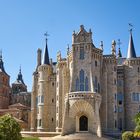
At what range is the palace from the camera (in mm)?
62469

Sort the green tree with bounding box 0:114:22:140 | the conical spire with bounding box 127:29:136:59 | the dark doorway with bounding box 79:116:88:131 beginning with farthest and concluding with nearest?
the conical spire with bounding box 127:29:136:59
the dark doorway with bounding box 79:116:88:131
the green tree with bounding box 0:114:22:140

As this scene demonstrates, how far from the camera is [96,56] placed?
67750 mm

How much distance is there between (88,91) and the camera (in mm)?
63562

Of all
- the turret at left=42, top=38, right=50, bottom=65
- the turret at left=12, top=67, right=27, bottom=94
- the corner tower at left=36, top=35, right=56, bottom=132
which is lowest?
the corner tower at left=36, top=35, right=56, bottom=132

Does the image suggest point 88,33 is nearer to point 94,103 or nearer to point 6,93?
point 94,103

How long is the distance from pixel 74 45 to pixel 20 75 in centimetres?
5251

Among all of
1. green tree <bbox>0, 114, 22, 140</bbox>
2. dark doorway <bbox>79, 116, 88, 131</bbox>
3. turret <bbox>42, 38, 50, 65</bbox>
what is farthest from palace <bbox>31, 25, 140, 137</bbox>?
green tree <bbox>0, 114, 22, 140</bbox>

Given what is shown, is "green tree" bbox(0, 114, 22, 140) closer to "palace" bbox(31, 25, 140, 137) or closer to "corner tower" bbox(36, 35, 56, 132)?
"palace" bbox(31, 25, 140, 137)

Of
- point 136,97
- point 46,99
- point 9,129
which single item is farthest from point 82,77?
point 9,129

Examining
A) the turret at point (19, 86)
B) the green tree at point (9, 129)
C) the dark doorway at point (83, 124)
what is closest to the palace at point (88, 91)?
the dark doorway at point (83, 124)

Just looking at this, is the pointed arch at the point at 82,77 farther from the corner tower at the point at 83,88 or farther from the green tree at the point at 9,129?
the green tree at the point at 9,129

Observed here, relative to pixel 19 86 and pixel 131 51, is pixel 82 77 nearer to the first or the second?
pixel 131 51

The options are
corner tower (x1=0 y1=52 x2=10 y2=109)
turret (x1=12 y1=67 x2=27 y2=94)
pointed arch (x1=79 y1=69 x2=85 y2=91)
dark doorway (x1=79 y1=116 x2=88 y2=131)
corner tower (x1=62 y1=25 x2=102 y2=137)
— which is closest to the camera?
corner tower (x1=62 y1=25 x2=102 y2=137)

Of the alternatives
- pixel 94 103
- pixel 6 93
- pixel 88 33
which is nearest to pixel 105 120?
pixel 94 103
